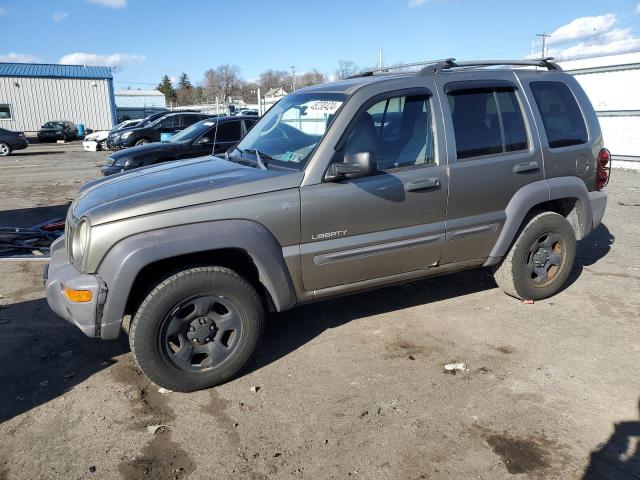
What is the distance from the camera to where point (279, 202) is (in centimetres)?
344

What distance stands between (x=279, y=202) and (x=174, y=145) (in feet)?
23.3

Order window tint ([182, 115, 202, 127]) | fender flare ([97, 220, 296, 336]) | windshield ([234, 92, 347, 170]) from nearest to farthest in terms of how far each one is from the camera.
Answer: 1. fender flare ([97, 220, 296, 336])
2. windshield ([234, 92, 347, 170])
3. window tint ([182, 115, 202, 127])

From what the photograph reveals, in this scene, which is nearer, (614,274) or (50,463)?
(50,463)

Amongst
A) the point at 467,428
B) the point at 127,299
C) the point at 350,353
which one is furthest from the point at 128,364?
the point at 467,428

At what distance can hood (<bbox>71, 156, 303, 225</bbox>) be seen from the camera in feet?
10.5

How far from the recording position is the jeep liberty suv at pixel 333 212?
3.22m

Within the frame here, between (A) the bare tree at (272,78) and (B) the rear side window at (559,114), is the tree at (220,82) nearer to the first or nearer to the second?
(A) the bare tree at (272,78)

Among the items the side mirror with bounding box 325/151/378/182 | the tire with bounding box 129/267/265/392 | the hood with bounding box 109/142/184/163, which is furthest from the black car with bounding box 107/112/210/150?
the tire with bounding box 129/267/265/392

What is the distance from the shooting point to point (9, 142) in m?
23.7

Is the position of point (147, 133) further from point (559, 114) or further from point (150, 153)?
point (559, 114)

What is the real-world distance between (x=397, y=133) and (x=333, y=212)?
35.5 inches

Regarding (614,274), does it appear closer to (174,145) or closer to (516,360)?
(516,360)

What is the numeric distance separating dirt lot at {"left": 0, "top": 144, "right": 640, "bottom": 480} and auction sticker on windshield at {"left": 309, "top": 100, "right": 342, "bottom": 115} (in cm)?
182

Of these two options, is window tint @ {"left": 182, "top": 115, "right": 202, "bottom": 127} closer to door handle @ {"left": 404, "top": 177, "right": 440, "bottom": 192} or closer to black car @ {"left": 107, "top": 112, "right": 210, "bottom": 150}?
black car @ {"left": 107, "top": 112, "right": 210, "bottom": 150}
